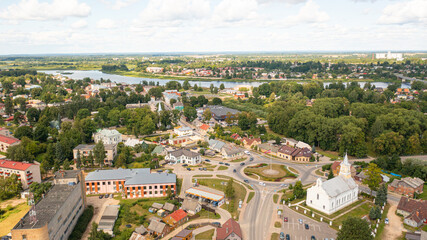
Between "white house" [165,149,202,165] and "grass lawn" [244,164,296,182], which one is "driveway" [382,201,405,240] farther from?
"white house" [165,149,202,165]

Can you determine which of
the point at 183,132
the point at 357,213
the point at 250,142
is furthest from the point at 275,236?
the point at 183,132

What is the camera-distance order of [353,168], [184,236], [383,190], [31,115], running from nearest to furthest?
[184,236] < [383,190] < [353,168] < [31,115]

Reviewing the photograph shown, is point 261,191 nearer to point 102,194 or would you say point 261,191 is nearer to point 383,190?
point 383,190

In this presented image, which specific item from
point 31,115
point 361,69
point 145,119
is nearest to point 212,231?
point 145,119

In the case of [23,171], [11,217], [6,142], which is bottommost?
[11,217]

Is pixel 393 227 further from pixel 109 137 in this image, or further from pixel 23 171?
pixel 109 137

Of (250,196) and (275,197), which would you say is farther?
(250,196)

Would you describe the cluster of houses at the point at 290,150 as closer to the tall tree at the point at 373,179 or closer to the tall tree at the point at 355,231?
the tall tree at the point at 373,179
